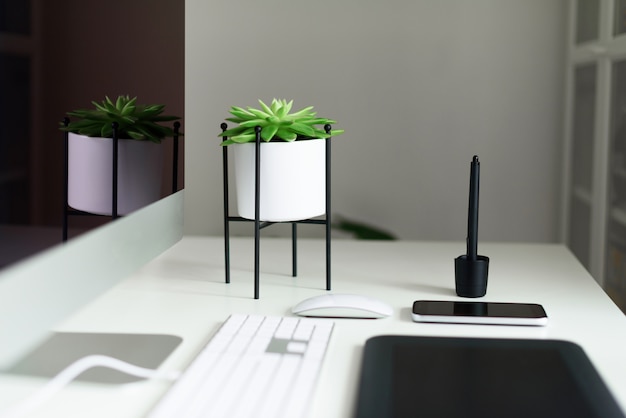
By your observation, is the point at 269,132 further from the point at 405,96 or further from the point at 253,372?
the point at 405,96

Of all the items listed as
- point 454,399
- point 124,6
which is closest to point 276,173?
point 124,6

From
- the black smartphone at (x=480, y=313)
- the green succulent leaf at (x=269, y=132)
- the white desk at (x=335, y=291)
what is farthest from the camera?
the green succulent leaf at (x=269, y=132)

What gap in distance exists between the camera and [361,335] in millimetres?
1141

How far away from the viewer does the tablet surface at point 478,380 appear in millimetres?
837

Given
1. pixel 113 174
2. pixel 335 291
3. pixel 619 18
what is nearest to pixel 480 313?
pixel 335 291

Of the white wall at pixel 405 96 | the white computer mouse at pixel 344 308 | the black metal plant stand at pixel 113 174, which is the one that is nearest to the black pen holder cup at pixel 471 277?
the white computer mouse at pixel 344 308

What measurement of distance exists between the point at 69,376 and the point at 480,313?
1.99 feet

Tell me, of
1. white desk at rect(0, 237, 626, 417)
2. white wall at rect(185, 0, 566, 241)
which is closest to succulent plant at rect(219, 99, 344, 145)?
white desk at rect(0, 237, 626, 417)

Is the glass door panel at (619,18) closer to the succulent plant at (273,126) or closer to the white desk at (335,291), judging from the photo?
the white desk at (335,291)

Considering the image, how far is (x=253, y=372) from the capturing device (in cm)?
90

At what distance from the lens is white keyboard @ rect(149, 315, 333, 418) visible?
799mm

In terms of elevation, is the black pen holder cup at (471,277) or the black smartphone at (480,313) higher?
the black pen holder cup at (471,277)

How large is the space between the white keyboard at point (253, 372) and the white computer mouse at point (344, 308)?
83 mm

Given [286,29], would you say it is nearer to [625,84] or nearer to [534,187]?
[534,187]
